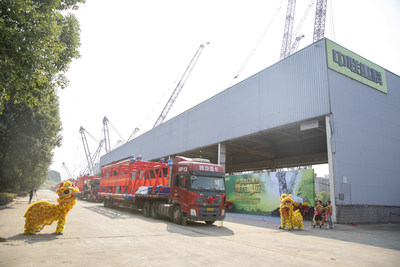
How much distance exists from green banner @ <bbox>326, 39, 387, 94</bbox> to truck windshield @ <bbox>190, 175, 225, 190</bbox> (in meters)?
12.9

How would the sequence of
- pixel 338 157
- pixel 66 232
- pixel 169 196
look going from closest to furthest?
pixel 66 232
pixel 169 196
pixel 338 157

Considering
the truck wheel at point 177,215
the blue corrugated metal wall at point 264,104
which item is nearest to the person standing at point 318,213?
the blue corrugated metal wall at point 264,104

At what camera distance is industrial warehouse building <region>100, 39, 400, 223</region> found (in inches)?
707

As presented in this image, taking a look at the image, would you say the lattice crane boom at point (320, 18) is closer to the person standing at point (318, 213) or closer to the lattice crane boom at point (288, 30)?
the lattice crane boom at point (288, 30)

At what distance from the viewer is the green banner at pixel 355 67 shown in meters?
19.2

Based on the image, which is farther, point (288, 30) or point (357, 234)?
point (288, 30)

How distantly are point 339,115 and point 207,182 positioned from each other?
39.7 ft

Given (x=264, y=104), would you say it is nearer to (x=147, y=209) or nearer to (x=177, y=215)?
(x=147, y=209)

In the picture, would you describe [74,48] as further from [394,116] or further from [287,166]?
[287,166]

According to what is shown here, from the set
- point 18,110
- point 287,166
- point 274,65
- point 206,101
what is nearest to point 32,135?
point 18,110

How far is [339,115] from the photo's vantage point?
1848cm

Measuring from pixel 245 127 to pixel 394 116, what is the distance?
13965mm

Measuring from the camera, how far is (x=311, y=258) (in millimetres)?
6855

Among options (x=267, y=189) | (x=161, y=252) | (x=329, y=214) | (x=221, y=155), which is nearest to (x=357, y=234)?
(x=329, y=214)
